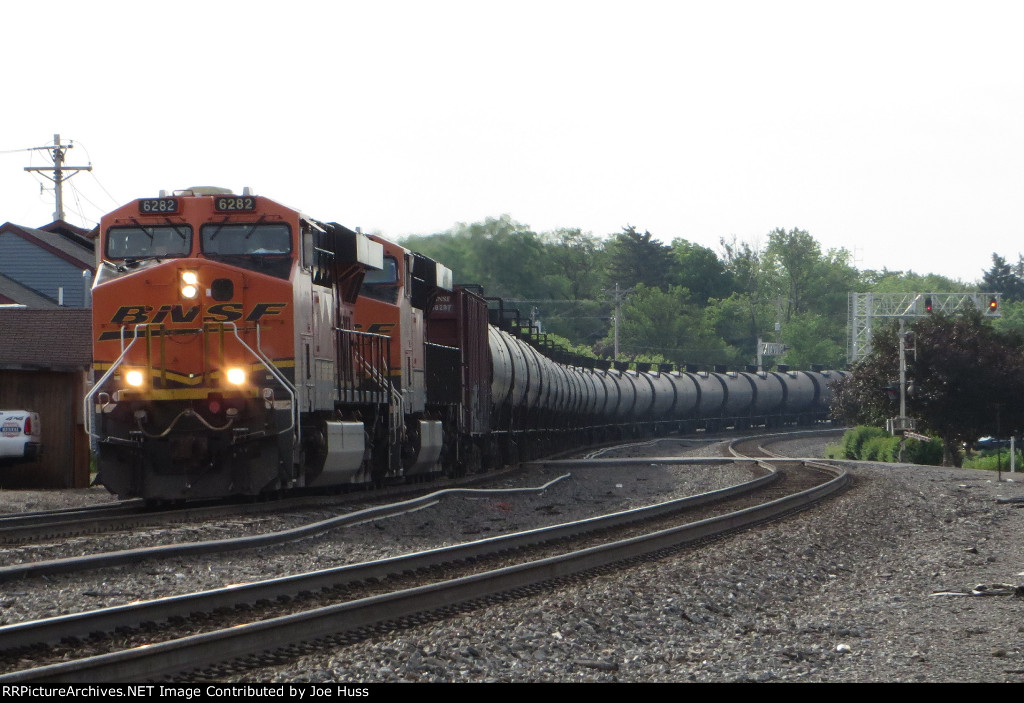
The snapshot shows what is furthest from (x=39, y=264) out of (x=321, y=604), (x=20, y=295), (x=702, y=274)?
(x=702, y=274)

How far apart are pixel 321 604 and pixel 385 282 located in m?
10.6

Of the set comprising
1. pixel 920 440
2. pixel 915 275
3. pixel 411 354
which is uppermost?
pixel 915 275

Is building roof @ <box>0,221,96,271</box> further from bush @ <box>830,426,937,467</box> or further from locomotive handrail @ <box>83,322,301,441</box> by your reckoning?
locomotive handrail @ <box>83,322,301,441</box>

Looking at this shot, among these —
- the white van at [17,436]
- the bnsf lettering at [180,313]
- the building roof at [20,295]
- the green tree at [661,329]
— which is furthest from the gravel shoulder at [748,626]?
the green tree at [661,329]

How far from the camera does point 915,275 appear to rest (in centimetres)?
14750

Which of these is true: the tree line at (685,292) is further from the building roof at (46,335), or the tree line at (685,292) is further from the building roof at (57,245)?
the building roof at (46,335)

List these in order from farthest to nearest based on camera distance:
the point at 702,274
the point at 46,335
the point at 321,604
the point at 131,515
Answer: the point at 702,274 → the point at 46,335 → the point at 131,515 → the point at 321,604

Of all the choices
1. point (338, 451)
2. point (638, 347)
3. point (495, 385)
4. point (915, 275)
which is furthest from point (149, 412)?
point (915, 275)

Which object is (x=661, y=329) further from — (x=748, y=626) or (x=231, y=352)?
(x=748, y=626)

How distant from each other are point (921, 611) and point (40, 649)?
558 centimetres

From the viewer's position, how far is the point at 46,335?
87.9 feet

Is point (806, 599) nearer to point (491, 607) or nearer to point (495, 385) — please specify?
point (491, 607)

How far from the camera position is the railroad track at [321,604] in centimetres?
560

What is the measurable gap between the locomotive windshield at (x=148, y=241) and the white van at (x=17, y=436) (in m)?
8.36
